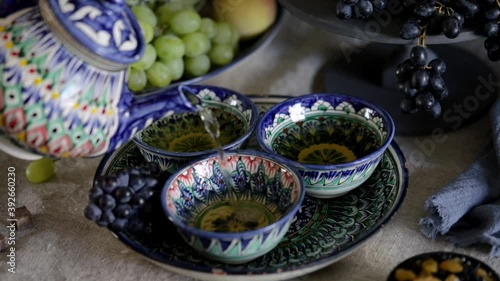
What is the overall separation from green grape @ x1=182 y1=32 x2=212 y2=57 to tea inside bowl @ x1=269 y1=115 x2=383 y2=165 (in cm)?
24

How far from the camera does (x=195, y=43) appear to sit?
108 centimetres

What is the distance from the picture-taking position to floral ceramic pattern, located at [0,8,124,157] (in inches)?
26.8

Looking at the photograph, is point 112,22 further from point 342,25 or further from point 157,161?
point 342,25

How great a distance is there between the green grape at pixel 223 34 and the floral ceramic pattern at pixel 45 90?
17.1 inches

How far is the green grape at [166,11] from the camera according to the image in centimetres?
110

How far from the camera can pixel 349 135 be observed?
928mm

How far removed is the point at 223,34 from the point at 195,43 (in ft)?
0.24

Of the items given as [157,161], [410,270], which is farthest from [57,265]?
[410,270]

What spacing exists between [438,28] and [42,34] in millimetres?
506

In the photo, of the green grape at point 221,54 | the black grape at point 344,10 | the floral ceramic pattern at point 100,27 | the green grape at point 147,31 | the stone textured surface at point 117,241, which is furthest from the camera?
the green grape at point 221,54

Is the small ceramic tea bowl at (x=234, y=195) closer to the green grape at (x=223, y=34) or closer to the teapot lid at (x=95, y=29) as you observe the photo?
the teapot lid at (x=95, y=29)

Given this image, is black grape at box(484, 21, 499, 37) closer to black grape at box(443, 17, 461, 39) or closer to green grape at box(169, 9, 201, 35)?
black grape at box(443, 17, 461, 39)

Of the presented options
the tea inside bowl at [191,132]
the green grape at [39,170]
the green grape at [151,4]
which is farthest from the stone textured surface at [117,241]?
the green grape at [151,4]

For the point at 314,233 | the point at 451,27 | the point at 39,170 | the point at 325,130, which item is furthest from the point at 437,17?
the point at 39,170
